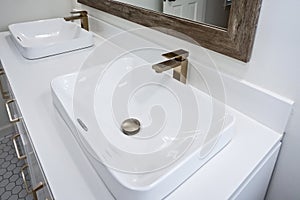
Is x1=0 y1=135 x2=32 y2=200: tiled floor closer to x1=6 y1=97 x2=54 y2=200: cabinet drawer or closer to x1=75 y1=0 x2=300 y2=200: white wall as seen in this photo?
x1=6 y1=97 x2=54 y2=200: cabinet drawer

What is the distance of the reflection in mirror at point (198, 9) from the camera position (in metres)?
0.74

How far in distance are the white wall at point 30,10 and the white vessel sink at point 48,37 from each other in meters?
0.24

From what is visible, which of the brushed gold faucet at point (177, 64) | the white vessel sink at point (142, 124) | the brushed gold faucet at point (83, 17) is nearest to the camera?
the white vessel sink at point (142, 124)

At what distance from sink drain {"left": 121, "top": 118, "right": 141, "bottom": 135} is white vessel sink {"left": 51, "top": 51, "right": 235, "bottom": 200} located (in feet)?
0.05

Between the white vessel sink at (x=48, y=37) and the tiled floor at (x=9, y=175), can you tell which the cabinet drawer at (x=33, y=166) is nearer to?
the white vessel sink at (x=48, y=37)

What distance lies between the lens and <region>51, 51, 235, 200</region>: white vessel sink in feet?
1.78

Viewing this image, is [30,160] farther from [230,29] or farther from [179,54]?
[230,29]

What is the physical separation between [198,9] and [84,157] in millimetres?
610

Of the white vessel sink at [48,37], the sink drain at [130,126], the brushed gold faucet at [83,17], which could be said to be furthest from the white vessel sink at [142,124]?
the brushed gold faucet at [83,17]

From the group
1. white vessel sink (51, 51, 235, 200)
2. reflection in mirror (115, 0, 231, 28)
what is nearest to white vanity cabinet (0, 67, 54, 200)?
white vessel sink (51, 51, 235, 200)

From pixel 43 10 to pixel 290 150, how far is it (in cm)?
179

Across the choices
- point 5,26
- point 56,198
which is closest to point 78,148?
point 56,198

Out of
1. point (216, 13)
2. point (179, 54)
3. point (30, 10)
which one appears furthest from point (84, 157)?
point (30, 10)

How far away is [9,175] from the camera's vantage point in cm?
168
